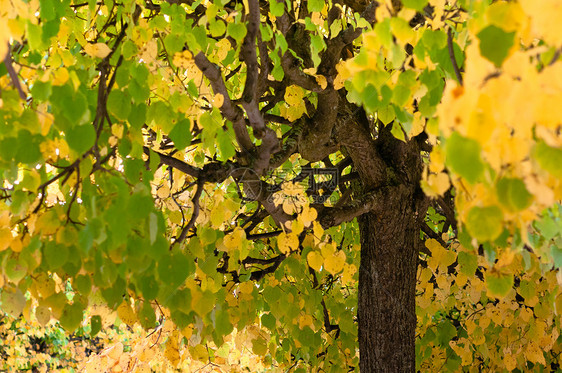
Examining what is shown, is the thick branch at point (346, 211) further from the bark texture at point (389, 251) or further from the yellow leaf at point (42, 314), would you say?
the yellow leaf at point (42, 314)

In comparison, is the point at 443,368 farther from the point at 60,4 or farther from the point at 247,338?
the point at 60,4

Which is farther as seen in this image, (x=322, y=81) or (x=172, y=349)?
(x=172, y=349)

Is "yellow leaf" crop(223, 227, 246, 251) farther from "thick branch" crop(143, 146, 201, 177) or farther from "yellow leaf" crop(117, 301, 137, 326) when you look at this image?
"yellow leaf" crop(117, 301, 137, 326)

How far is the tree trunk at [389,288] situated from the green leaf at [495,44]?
242cm

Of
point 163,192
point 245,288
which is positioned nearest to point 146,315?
point 163,192

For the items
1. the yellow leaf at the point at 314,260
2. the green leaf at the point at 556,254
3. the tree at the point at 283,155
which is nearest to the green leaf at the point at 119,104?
the tree at the point at 283,155

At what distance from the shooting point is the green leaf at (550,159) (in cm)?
92

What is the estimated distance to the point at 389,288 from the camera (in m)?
3.46

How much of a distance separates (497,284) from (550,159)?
798mm

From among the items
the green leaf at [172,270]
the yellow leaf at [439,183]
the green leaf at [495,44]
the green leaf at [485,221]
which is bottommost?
the green leaf at [485,221]

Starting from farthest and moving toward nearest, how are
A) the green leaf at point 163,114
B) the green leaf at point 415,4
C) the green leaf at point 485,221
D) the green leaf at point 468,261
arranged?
the green leaf at point 468,261
the green leaf at point 163,114
the green leaf at point 415,4
the green leaf at point 485,221

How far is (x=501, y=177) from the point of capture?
3.34ft

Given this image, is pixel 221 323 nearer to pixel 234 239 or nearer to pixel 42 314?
pixel 234 239

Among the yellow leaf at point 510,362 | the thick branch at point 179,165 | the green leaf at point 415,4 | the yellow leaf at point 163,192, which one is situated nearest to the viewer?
the green leaf at point 415,4
